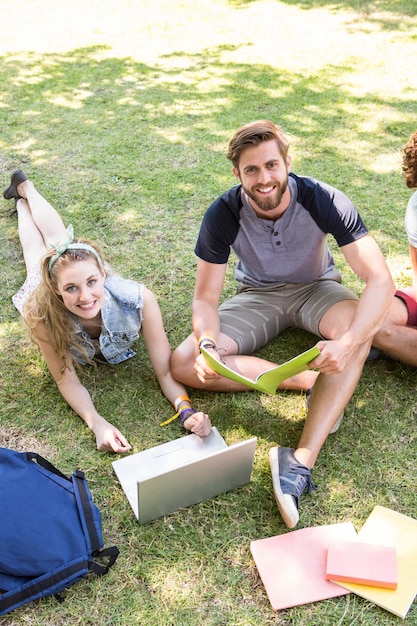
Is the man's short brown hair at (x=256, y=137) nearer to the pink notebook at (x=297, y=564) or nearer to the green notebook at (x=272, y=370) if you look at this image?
the green notebook at (x=272, y=370)

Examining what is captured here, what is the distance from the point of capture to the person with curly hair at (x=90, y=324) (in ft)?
8.94

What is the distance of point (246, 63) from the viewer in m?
6.82

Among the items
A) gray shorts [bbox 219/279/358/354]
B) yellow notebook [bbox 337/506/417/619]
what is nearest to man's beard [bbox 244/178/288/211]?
gray shorts [bbox 219/279/358/354]

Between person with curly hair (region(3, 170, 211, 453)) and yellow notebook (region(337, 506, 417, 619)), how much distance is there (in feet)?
2.71

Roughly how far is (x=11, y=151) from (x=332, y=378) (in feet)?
12.5

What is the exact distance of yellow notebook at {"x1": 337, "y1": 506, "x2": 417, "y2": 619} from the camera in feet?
6.93

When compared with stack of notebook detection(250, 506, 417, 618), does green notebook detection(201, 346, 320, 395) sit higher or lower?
higher

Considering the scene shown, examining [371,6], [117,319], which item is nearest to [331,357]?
[117,319]

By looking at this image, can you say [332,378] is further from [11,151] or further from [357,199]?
[11,151]

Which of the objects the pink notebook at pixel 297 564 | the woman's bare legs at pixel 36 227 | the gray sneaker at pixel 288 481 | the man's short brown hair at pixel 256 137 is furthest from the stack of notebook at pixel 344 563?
the woman's bare legs at pixel 36 227

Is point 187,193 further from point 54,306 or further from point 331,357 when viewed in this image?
point 331,357

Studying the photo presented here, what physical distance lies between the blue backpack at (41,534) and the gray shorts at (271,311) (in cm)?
112

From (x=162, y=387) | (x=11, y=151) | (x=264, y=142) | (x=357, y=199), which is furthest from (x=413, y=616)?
(x=11, y=151)

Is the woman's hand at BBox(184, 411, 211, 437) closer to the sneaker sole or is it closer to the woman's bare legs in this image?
the sneaker sole
